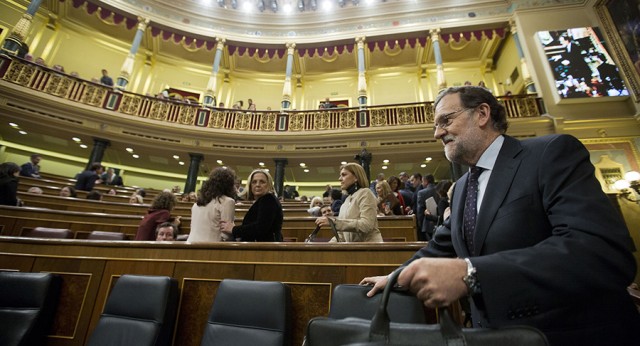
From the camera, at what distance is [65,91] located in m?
7.72

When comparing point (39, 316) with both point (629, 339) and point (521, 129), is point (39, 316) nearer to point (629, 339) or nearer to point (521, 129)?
point (629, 339)

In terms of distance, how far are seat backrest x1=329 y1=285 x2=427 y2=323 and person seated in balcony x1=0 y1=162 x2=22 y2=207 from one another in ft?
15.7

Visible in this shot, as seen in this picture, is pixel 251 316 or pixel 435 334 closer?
pixel 435 334

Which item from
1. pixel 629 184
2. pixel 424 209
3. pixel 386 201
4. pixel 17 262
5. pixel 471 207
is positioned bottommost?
pixel 17 262

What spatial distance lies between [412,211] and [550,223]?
13.6 ft

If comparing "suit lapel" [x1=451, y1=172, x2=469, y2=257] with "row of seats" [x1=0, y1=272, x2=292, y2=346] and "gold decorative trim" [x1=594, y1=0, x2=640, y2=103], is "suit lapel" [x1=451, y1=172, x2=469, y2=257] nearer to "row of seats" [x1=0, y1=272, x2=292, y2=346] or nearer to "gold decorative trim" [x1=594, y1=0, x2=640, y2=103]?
"row of seats" [x1=0, y1=272, x2=292, y2=346]

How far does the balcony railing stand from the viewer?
24.5 ft

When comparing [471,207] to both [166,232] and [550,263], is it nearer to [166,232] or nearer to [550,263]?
[550,263]

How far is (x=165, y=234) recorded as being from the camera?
107 inches

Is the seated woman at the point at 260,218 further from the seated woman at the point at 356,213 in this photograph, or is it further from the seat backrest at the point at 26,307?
the seat backrest at the point at 26,307

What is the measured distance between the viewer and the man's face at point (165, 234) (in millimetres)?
2701

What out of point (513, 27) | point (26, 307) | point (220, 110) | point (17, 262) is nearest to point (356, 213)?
point (26, 307)

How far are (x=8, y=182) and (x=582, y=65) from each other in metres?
12.2

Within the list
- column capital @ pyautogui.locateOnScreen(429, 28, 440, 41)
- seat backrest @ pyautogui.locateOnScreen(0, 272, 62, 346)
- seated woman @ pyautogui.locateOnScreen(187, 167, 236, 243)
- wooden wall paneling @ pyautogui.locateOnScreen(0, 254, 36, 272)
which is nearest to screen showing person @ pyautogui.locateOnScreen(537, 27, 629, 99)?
column capital @ pyautogui.locateOnScreen(429, 28, 440, 41)
